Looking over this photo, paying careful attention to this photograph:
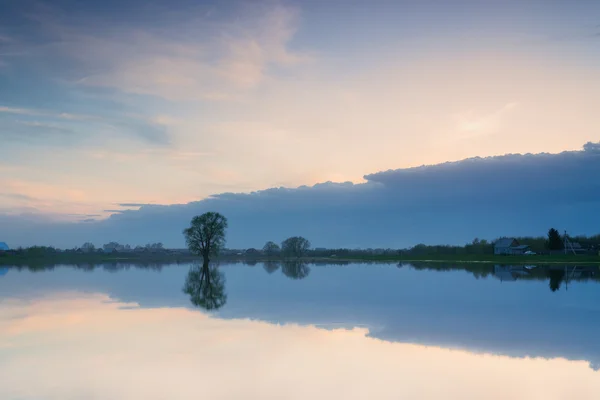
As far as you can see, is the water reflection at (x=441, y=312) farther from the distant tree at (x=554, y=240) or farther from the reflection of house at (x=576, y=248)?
the reflection of house at (x=576, y=248)

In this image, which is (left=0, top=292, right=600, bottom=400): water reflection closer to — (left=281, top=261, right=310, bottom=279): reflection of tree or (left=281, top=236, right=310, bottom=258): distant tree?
(left=281, top=261, right=310, bottom=279): reflection of tree

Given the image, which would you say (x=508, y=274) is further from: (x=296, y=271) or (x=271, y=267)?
(x=271, y=267)

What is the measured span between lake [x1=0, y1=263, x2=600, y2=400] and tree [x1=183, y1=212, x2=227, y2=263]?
93.7 m

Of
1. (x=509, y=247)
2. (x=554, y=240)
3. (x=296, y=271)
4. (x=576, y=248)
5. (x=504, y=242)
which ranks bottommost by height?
(x=296, y=271)

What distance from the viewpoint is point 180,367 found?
52.1ft

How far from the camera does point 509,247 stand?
139 m

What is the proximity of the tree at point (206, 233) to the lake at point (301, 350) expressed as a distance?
93686 mm

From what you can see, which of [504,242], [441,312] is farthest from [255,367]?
[504,242]

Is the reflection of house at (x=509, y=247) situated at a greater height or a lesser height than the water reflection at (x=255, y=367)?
greater

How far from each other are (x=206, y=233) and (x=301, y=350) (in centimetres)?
11089

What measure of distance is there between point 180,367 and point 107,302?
20.6 metres

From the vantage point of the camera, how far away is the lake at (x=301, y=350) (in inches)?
535

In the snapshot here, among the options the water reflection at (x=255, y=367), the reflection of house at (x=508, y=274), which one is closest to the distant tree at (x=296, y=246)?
the reflection of house at (x=508, y=274)

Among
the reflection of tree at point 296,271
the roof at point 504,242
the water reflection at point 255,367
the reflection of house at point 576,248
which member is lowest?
the water reflection at point 255,367
